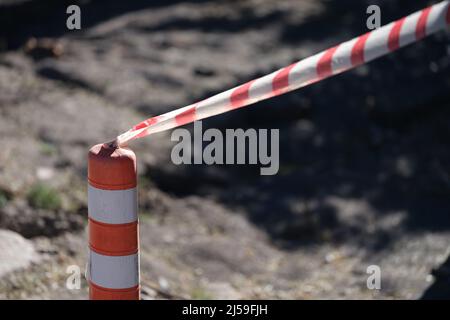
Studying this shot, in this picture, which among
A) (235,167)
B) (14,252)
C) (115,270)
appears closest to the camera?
(115,270)

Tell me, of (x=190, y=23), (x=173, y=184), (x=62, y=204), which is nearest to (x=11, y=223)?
(x=62, y=204)

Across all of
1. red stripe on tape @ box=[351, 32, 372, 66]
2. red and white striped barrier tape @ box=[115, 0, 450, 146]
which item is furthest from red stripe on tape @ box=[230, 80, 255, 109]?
red stripe on tape @ box=[351, 32, 372, 66]

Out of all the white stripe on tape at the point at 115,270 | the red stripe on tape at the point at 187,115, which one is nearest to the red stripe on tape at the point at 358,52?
the red stripe on tape at the point at 187,115

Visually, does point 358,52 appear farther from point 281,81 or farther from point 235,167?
point 235,167

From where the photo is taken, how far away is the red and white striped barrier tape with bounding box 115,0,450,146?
3.29m

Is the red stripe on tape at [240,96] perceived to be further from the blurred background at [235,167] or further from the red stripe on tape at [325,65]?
the blurred background at [235,167]

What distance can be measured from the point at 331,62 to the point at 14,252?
2.33m

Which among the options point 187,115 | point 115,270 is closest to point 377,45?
point 187,115

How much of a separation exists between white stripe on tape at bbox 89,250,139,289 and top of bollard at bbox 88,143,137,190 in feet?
1.05

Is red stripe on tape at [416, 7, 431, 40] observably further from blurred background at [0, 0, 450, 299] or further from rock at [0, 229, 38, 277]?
rock at [0, 229, 38, 277]

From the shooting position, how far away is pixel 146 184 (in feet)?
21.0

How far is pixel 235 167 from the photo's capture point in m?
6.88
